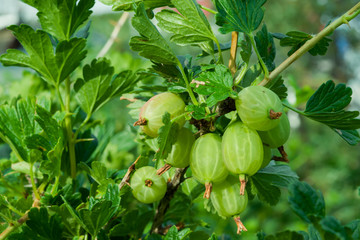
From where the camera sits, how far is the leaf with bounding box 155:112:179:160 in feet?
1.12

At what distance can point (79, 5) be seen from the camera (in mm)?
455

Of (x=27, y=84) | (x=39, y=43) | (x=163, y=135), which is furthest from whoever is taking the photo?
(x=27, y=84)

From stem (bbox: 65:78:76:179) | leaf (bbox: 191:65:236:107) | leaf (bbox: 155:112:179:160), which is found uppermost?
leaf (bbox: 191:65:236:107)

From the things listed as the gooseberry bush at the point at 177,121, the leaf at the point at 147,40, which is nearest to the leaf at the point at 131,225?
the gooseberry bush at the point at 177,121

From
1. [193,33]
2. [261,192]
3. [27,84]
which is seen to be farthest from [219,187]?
[27,84]

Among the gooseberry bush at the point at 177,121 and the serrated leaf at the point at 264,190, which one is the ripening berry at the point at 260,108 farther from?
the serrated leaf at the point at 264,190

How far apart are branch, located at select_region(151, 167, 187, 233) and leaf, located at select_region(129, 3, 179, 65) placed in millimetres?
151

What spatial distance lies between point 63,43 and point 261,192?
0.32 m

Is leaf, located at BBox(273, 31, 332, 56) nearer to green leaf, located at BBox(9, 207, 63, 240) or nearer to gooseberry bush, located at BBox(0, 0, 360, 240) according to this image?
gooseberry bush, located at BBox(0, 0, 360, 240)

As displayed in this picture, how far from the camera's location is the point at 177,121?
0.37 m

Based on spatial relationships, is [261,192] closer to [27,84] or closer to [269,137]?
[269,137]

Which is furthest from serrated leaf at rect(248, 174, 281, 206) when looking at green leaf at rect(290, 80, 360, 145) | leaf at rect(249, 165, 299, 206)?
green leaf at rect(290, 80, 360, 145)

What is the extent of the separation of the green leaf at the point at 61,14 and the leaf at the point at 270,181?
31 cm

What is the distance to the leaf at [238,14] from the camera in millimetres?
387
